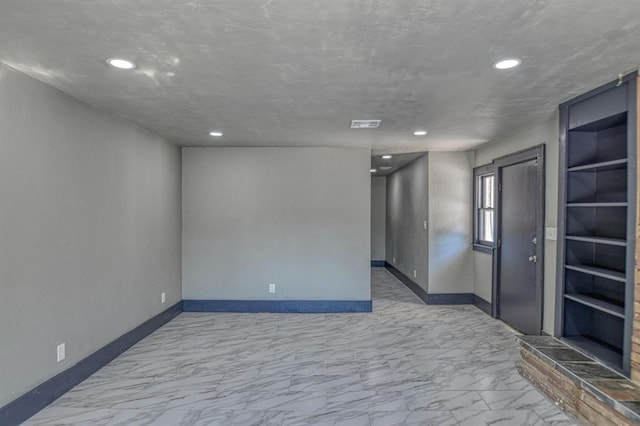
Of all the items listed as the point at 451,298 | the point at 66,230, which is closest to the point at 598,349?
the point at 451,298

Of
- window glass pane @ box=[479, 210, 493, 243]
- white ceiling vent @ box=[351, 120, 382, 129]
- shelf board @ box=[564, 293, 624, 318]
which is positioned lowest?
shelf board @ box=[564, 293, 624, 318]

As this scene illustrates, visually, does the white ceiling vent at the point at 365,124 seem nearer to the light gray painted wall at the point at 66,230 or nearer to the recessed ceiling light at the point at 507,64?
the recessed ceiling light at the point at 507,64

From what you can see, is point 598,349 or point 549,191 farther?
Result: point 549,191

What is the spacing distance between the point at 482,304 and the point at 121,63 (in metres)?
5.23

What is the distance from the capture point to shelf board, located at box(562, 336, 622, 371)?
2922mm

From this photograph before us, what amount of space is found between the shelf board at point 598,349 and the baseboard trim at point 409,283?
8.90 feet

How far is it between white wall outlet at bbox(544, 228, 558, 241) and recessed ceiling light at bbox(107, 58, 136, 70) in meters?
3.84

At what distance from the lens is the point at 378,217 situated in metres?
9.92


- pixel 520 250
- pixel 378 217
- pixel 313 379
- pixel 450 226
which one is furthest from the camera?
pixel 378 217

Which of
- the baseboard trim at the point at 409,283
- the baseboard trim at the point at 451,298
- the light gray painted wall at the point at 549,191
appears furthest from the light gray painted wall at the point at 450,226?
the light gray painted wall at the point at 549,191

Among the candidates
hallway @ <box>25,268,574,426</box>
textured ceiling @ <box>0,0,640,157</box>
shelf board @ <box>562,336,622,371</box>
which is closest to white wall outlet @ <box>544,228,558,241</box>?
shelf board @ <box>562,336,622,371</box>

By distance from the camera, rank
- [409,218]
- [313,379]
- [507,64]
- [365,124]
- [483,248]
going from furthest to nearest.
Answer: [409,218] → [483,248] → [365,124] → [313,379] → [507,64]

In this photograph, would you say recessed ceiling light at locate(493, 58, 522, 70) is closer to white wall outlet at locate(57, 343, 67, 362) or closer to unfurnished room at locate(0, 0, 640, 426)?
unfurnished room at locate(0, 0, 640, 426)

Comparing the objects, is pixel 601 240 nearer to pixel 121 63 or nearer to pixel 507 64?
pixel 507 64
